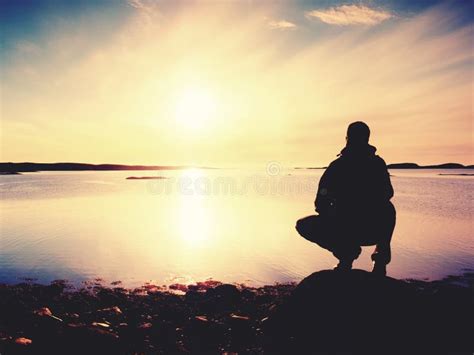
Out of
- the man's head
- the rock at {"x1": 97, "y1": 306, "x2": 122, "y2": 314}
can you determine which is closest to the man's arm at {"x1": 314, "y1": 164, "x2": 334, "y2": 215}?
the man's head

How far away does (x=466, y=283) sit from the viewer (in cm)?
1467

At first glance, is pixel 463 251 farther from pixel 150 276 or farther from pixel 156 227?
pixel 156 227

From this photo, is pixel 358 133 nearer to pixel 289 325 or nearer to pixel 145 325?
pixel 289 325

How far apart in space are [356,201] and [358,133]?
1692 mm

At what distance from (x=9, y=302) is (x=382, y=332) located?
1082 centimetres

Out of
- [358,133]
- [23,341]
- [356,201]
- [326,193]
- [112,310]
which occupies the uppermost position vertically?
[358,133]

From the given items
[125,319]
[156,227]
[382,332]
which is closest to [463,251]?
[382,332]

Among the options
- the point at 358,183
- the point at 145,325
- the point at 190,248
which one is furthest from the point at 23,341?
the point at 190,248

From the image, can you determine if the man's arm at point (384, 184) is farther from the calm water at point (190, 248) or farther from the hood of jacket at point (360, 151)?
the calm water at point (190, 248)

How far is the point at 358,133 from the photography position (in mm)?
8672

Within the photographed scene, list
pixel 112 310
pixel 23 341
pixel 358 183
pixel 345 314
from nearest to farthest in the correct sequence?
pixel 23 341 < pixel 345 314 < pixel 358 183 < pixel 112 310

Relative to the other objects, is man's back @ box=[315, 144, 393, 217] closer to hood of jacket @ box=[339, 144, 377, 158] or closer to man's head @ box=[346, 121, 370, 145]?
hood of jacket @ box=[339, 144, 377, 158]

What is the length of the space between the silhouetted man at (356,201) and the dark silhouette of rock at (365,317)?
914 millimetres

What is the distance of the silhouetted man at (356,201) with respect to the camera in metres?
8.54
